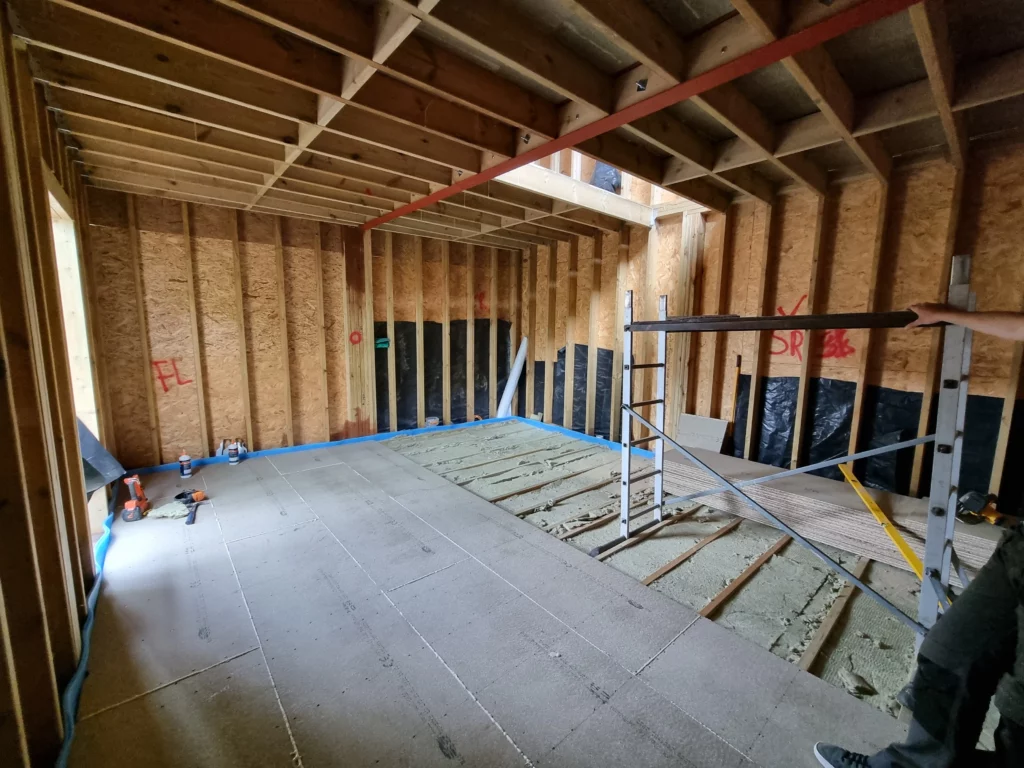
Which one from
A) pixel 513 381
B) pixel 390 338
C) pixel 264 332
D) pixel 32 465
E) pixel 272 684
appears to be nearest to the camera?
pixel 32 465

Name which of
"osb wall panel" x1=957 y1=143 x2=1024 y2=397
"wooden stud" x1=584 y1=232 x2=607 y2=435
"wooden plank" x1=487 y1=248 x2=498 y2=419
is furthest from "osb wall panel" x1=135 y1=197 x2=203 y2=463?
"osb wall panel" x1=957 y1=143 x2=1024 y2=397

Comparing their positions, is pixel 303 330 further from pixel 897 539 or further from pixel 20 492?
pixel 897 539

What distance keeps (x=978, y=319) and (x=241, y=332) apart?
5.46 meters

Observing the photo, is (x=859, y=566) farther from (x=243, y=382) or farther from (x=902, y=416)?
(x=243, y=382)

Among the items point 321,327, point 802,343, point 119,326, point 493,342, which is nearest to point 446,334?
point 493,342

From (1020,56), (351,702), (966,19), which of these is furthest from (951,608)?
(1020,56)

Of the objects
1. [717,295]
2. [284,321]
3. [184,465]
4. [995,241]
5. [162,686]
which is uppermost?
[995,241]

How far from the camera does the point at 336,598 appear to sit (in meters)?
2.22

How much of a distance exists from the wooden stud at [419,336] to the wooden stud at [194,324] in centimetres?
207

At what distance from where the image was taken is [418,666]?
179 centimetres

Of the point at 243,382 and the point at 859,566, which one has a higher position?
the point at 243,382

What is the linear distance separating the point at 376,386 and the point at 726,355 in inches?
166

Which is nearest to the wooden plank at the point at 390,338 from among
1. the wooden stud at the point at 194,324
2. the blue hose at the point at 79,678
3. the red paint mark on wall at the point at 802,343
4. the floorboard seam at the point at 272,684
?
the wooden stud at the point at 194,324

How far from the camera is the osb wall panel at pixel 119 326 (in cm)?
383
